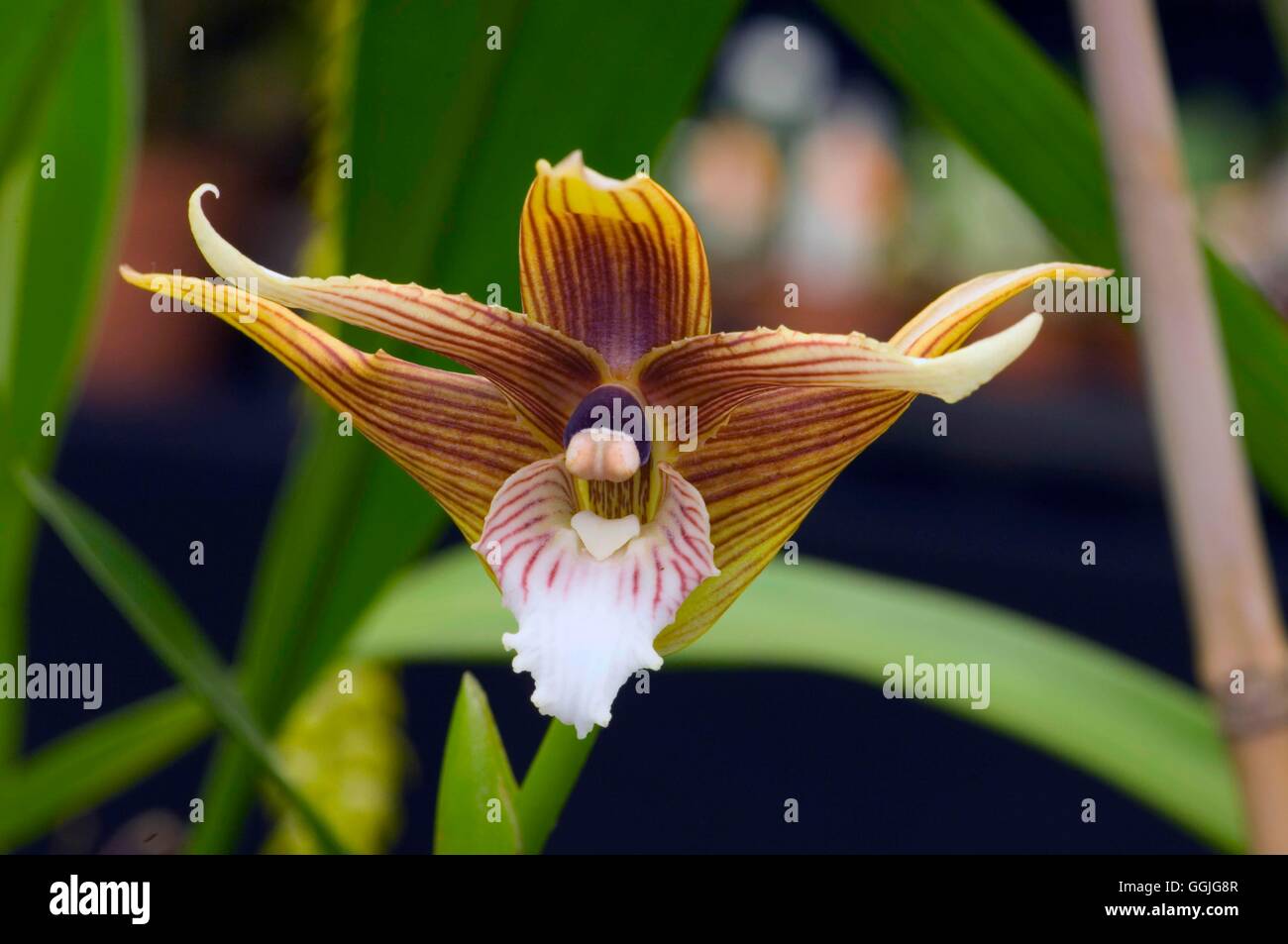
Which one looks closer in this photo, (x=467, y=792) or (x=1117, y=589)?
(x=467, y=792)

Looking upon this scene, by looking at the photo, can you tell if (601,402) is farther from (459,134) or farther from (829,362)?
(459,134)

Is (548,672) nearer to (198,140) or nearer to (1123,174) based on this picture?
(1123,174)

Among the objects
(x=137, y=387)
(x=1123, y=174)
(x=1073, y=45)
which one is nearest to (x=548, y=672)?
(x=1123, y=174)

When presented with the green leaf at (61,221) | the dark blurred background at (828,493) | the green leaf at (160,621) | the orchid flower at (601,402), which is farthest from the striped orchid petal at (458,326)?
the dark blurred background at (828,493)

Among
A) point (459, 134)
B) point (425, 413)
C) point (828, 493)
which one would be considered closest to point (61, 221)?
point (459, 134)

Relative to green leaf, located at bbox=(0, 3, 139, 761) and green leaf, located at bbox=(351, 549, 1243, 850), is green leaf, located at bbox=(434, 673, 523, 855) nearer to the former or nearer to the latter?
green leaf, located at bbox=(351, 549, 1243, 850)

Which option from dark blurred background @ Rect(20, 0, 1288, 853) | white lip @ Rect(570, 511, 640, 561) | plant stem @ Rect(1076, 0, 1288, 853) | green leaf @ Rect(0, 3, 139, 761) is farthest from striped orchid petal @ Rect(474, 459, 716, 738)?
dark blurred background @ Rect(20, 0, 1288, 853)

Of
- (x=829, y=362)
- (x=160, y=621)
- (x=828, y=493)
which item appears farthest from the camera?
(x=828, y=493)
